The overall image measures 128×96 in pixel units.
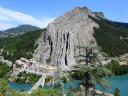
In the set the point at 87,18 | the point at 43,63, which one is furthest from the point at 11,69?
the point at 87,18

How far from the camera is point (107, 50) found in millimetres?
197750

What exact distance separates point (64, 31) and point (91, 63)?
6342 inches

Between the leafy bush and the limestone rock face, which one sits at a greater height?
the limestone rock face

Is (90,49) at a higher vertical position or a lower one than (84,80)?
higher

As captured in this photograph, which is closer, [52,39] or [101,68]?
[101,68]

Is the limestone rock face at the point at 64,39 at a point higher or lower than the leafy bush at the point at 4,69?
higher

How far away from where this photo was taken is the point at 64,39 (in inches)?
7018

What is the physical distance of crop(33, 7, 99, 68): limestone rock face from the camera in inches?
6757

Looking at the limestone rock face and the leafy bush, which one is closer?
the leafy bush

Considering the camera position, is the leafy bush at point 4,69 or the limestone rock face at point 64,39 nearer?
the leafy bush at point 4,69

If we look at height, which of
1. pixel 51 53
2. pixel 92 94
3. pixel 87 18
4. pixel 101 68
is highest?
pixel 87 18

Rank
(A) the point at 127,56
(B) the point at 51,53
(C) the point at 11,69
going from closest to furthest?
1. (C) the point at 11,69
2. (B) the point at 51,53
3. (A) the point at 127,56

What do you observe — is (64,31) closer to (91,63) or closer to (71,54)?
(71,54)

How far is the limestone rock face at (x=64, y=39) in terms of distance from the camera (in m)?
172
